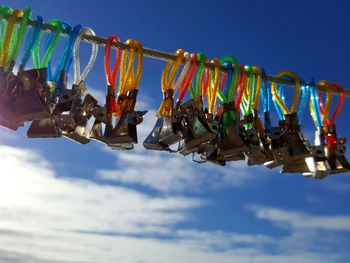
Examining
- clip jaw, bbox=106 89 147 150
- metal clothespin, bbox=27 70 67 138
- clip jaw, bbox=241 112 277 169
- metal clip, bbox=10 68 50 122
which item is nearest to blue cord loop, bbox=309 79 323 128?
clip jaw, bbox=241 112 277 169

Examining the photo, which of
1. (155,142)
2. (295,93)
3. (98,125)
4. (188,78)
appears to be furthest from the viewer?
(295,93)

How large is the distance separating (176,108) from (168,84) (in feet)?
0.44

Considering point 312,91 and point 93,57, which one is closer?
point 93,57

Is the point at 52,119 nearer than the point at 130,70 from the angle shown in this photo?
Yes

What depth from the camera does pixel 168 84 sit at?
2881mm

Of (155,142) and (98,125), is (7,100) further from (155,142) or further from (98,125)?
(155,142)

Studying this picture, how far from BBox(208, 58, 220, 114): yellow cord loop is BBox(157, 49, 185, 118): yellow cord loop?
0.66 ft

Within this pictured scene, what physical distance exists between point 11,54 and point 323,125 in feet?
5.39

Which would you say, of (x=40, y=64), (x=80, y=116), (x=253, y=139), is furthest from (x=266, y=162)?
(x=40, y=64)

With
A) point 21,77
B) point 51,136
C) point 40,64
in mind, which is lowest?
point 51,136

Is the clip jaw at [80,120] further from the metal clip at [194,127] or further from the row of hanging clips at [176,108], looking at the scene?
the metal clip at [194,127]

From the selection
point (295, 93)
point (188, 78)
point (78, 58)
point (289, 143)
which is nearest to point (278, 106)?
point (295, 93)

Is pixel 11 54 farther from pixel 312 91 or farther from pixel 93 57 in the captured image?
pixel 312 91

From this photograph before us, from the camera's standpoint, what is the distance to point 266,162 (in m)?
3.03
